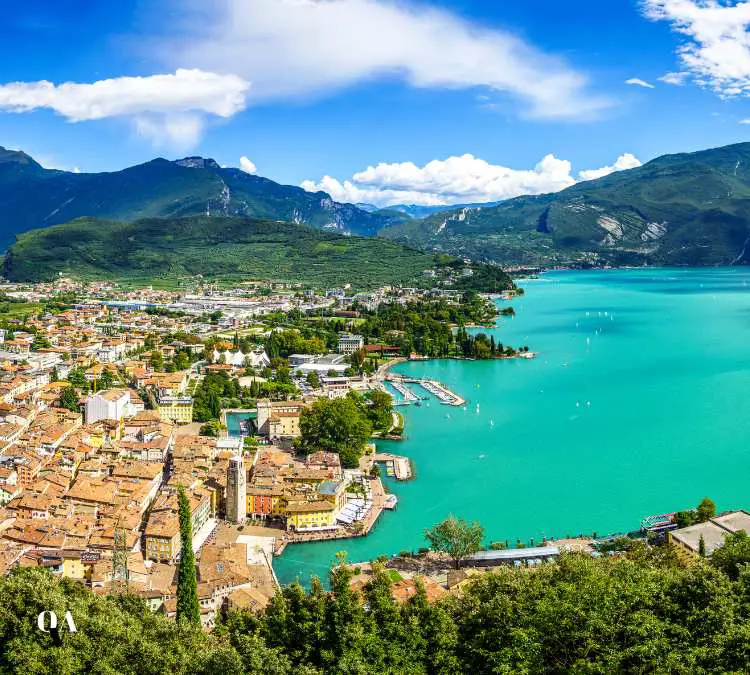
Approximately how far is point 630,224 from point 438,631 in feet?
297

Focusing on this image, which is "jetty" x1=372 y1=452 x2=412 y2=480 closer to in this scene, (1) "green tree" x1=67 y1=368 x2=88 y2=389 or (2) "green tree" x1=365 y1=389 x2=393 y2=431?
(2) "green tree" x1=365 y1=389 x2=393 y2=431

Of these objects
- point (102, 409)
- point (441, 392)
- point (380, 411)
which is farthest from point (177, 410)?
point (441, 392)

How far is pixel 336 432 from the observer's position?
1423 cm

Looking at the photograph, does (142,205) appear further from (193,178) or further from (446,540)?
(446,540)

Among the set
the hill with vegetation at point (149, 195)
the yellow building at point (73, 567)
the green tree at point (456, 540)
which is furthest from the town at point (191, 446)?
the hill with vegetation at point (149, 195)

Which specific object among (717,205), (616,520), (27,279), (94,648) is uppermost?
(717,205)

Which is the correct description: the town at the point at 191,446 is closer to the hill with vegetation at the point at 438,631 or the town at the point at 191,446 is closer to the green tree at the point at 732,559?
the hill with vegetation at the point at 438,631

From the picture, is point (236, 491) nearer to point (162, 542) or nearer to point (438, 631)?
point (162, 542)

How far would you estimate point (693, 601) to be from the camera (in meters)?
5.93

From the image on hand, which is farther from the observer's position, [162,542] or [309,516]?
[309,516]

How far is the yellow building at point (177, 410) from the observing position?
1700 cm

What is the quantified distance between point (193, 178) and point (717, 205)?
73.8 meters

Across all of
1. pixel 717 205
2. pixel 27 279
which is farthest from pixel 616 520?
pixel 717 205

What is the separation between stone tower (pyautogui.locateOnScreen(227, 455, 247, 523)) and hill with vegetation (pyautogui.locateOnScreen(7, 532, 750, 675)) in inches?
159
